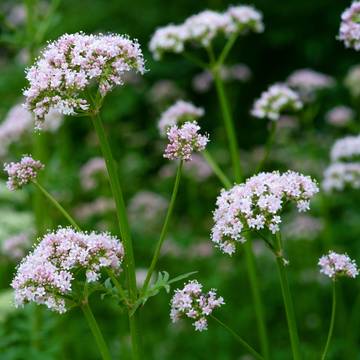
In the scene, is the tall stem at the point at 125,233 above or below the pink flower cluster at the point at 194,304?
above

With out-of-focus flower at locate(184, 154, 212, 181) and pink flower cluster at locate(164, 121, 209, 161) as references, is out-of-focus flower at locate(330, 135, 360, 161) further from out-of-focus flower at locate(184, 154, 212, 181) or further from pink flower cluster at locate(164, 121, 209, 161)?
pink flower cluster at locate(164, 121, 209, 161)

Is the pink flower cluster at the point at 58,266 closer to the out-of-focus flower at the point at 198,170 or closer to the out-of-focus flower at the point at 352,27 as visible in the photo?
the out-of-focus flower at the point at 352,27

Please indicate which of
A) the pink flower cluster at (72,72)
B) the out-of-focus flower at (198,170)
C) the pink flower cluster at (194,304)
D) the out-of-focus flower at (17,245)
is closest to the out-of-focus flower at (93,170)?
the out-of-focus flower at (17,245)

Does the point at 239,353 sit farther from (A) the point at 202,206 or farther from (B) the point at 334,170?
(A) the point at 202,206

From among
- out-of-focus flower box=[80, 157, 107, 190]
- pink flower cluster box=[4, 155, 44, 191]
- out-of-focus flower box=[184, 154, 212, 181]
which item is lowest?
pink flower cluster box=[4, 155, 44, 191]

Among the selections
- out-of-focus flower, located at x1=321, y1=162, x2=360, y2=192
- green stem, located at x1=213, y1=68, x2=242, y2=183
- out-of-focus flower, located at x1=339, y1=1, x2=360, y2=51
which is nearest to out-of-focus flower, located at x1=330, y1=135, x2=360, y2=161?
out-of-focus flower, located at x1=321, y1=162, x2=360, y2=192

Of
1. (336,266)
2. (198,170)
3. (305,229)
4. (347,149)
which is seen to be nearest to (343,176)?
(347,149)

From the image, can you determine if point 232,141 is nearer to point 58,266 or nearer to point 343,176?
point 343,176
